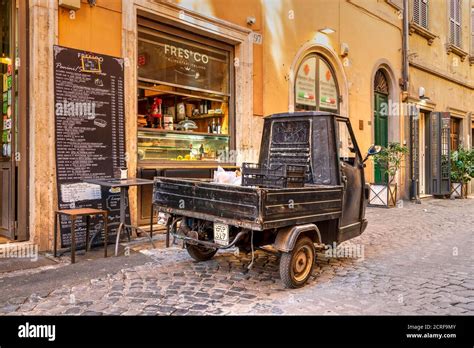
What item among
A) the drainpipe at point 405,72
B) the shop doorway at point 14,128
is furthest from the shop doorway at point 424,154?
the shop doorway at point 14,128

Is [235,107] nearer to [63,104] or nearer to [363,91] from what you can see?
[63,104]

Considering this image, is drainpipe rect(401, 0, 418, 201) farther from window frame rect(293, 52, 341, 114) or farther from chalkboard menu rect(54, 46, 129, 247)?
chalkboard menu rect(54, 46, 129, 247)

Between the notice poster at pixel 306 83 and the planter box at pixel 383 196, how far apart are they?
2.95m

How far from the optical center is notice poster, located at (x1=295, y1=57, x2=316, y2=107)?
34.7 feet

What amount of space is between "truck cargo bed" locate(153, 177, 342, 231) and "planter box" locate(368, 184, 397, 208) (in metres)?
7.16

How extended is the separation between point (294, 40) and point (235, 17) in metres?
1.94

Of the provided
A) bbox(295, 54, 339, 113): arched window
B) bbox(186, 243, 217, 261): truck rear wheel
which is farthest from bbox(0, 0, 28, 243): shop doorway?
bbox(295, 54, 339, 113): arched window

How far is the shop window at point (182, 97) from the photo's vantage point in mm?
7473

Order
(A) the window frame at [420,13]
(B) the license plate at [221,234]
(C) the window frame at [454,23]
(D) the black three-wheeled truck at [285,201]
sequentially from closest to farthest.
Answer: (D) the black three-wheeled truck at [285,201] → (B) the license plate at [221,234] → (A) the window frame at [420,13] → (C) the window frame at [454,23]

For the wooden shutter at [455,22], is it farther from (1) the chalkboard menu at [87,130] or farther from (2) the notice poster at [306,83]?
(1) the chalkboard menu at [87,130]

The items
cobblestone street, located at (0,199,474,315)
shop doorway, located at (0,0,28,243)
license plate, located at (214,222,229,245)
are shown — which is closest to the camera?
cobblestone street, located at (0,199,474,315)

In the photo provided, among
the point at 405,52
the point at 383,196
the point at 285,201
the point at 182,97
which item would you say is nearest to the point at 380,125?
the point at 405,52

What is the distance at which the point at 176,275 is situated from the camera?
16.2 feet

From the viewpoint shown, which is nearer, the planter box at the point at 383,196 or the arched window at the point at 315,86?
the arched window at the point at 315,86
